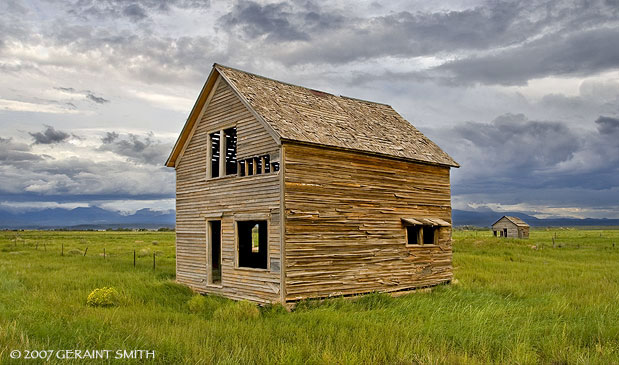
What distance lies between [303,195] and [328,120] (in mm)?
3991

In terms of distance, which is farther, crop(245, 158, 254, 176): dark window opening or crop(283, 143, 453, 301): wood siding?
crop(245, 158, 254, 176): dark window opening

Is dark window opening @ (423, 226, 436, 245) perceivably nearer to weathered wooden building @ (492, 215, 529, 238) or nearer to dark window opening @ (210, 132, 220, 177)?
dark window opening @ (210, 132, 220, 177)

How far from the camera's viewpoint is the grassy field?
29.2 ft

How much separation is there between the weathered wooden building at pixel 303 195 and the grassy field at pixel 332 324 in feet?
2.87

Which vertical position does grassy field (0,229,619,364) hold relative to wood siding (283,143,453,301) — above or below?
below

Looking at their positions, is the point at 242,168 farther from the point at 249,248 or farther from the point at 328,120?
the point at 249,248

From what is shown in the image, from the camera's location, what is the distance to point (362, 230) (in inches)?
630

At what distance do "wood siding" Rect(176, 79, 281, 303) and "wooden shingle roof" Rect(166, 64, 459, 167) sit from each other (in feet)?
1.78

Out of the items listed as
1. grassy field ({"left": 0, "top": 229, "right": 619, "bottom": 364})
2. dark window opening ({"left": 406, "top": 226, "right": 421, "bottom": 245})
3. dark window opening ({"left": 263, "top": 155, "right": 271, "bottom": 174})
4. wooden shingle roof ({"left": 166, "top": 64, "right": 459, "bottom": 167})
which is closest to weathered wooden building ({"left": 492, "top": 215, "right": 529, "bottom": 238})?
grassy field ({"left": 0, "top": 229, "right": 619, "bottom": 364})

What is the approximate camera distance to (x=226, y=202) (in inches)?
649

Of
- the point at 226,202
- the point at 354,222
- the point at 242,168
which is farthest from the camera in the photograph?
the point at 242,168

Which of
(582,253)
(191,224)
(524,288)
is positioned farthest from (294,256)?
(582,253)

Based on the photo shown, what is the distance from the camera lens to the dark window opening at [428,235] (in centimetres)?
1925

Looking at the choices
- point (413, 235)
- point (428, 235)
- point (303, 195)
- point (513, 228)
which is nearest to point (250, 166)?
point (303, 195)
